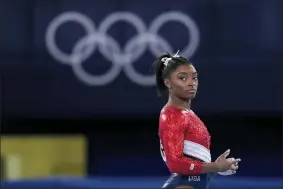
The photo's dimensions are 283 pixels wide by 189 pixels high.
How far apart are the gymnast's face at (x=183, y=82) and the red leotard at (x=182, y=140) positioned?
0.08m

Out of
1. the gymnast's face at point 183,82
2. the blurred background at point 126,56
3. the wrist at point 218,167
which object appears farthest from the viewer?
the blurred background at point 126,56

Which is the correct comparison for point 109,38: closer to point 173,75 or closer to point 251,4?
point 251,4

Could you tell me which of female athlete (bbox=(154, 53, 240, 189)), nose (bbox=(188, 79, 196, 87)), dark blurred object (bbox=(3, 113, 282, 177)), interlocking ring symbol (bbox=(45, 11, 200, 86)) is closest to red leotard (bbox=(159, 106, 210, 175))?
female athlete (bbox=(154, 53, 240, 189))

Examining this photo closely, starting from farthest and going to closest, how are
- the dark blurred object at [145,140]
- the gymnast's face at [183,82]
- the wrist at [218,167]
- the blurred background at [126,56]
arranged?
the dark blurred object at [145,140] → the blurred background at [126,56] → the gymnast's face at [183,82] → the wrist at [218,167]

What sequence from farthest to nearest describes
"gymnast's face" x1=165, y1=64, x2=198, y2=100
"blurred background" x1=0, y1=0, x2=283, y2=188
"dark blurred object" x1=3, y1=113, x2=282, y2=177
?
"dark blurred object" x1=3, y1=113, x2=282, y2=177, "blurred background" x1=0, y1=0, x2=283, y2=188, "gymnast's face" x1=165, y1=64, x2=198, y2=100

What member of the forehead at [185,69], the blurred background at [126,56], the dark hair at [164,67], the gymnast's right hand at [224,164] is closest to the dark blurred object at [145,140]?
the blurred background at [126,56]

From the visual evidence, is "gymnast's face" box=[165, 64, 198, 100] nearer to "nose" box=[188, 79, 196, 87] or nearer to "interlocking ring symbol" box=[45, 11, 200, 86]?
"nose" box=[188, 79, 196, 87]

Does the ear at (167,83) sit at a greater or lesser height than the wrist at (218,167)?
greater

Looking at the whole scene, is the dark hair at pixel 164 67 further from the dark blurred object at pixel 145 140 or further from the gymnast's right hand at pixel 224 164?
the dark blurred object at pixel 145 140

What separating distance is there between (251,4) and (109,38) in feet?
6.11

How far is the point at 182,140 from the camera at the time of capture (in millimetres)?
3283

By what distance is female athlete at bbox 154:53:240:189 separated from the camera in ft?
10.7

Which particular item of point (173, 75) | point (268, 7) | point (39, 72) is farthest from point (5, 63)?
point (173, 75)

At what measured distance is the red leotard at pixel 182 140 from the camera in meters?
3.25
